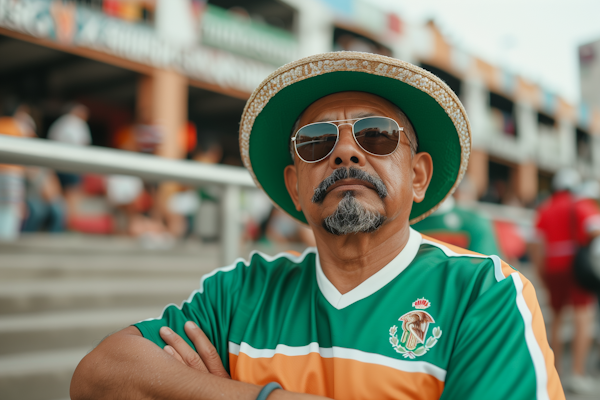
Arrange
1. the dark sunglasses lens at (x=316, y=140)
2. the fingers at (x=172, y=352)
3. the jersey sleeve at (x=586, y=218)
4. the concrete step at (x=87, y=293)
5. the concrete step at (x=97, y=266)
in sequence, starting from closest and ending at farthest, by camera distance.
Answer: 1. the fingers at (x=172, y=352)
2. the dark sunglasses lens at (x=316, y=140)
3. the concrete step at (x=87, y=293)
4. the concrete step at (x=97, y=266)
5. the jersey sleeve at (x=586, y=218)

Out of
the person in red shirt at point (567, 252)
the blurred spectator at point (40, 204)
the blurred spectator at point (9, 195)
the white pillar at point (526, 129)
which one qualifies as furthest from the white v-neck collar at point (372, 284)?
the white pillar at point (526, 129)

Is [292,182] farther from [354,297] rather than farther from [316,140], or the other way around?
[354,297]

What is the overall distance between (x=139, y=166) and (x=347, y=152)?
108cm

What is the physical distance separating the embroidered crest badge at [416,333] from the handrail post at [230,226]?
4.18 feet

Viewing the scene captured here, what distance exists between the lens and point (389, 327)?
4.71ft

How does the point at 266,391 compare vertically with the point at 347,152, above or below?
below

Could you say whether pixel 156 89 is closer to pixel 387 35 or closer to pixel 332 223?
pixel 387 35

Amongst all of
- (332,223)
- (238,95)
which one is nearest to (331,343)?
(332,223)

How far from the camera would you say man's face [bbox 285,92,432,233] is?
1578mm

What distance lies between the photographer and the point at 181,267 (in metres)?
4.48

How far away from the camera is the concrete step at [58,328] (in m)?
2.62

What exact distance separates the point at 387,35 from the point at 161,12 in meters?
8.13

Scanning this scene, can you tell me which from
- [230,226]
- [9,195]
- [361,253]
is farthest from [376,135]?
[9,195]

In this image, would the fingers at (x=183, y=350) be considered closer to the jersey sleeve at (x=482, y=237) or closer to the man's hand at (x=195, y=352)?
the man's hand at (x=195, y=352)
